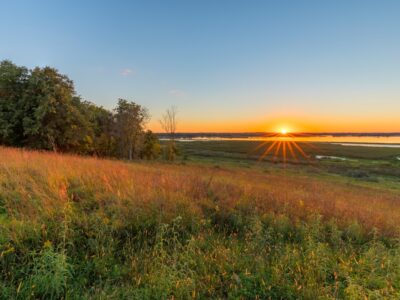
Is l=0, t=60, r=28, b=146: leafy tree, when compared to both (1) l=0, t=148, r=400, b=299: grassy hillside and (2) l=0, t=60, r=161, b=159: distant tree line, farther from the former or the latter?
(1) l=0, t=148, r=400, b=299: grassy hillside

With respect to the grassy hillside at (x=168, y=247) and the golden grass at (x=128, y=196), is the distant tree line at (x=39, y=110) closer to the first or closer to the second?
the golden grass at (x=128, y=196)

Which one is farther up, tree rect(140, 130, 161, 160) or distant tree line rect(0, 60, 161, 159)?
distant tree line rect(0, 60, 161, 159)

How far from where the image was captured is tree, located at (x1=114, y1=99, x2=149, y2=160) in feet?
134

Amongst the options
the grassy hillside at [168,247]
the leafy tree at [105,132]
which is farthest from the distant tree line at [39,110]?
the leafy tree at [105,132]

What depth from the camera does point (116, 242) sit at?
12.9ft

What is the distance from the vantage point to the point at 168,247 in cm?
406

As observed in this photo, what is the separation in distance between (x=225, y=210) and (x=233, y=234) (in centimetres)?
86

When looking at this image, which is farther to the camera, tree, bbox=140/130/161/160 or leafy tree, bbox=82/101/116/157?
tree, bbox=140/130/161/160

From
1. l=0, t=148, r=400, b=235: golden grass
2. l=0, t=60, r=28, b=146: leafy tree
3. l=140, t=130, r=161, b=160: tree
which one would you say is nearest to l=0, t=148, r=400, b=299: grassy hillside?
l=0, t=148, r=400, b=235: golden grass

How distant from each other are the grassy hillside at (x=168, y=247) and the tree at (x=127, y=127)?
35.9m

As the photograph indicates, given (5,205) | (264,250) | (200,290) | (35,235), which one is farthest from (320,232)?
(5,205)

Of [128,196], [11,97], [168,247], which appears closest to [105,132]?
[11,97]

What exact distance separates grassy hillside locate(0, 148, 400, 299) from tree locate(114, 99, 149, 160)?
35868 mm

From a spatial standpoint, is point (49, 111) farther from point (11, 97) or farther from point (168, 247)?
point (168, 247)
